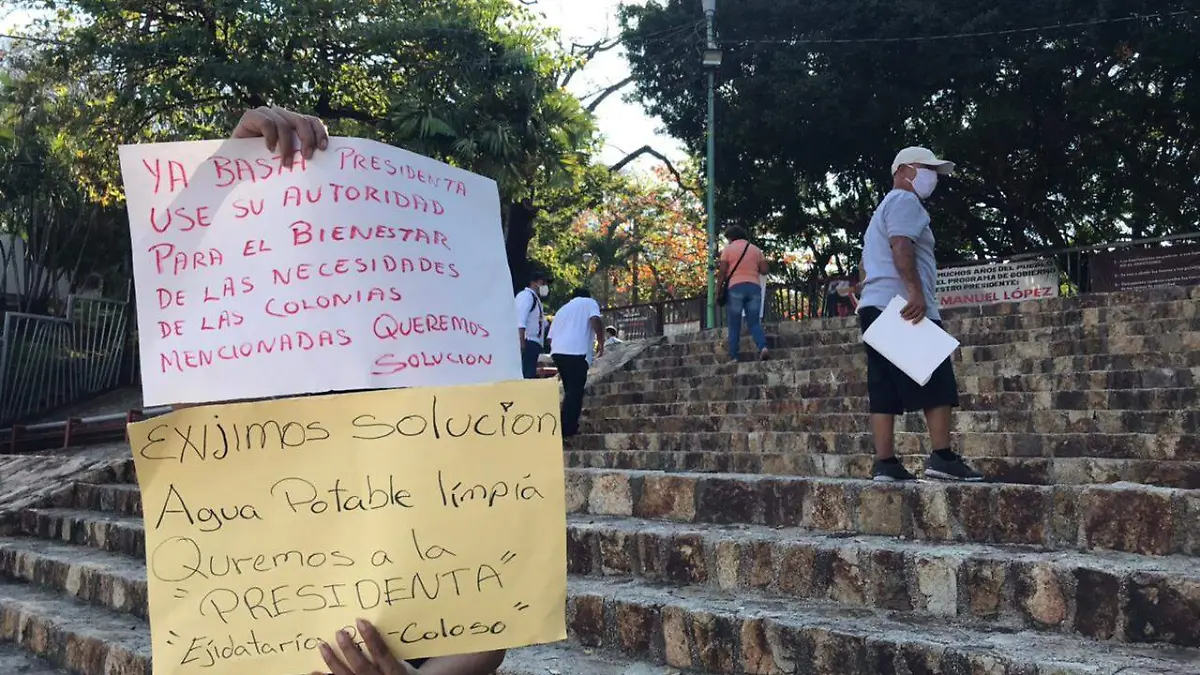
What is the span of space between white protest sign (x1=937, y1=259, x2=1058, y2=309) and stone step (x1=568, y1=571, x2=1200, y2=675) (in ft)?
35.8

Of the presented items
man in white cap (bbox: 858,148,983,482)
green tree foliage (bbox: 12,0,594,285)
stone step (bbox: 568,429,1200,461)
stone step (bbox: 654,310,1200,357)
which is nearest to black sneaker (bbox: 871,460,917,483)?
man in white cap (bbox: 858,148,983,482)

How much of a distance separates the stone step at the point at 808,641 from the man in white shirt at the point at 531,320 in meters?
4.46

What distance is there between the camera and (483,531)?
1.46 metres

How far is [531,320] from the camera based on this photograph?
25.4 feet

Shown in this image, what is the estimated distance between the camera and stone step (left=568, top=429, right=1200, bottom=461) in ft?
13.6

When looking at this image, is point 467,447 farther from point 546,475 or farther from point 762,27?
point 762,27

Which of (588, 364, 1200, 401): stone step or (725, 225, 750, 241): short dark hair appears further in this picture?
(725, 225, 750, 241): short dark hair

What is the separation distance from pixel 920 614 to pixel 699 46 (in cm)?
1707

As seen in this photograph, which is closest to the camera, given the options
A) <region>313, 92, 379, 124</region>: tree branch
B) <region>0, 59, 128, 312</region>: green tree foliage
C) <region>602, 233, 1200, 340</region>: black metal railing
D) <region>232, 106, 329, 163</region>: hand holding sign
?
<region>232, 106, 329, 163</region>: hand holding sign

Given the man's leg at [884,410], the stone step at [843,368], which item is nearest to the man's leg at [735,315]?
the stone step at [843,368]

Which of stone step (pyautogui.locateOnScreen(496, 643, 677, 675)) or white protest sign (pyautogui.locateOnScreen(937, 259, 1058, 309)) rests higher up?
white protest sign (pyautogui.locateOnScreen(937, 259, 1058, 309))

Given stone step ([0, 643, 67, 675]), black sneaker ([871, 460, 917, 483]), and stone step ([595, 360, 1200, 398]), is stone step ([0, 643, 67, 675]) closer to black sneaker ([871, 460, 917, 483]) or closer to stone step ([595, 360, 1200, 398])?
black sneaker ([871, 460, 917, 483])

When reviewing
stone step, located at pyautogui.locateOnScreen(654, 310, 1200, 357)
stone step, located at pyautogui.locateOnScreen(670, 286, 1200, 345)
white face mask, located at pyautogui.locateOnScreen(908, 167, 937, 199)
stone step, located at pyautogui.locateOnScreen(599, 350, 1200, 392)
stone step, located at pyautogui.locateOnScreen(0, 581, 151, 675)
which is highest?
white face mask, located at pyautogui.locateOnScreen(908, 167, 937, 199)

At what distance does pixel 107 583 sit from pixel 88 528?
1334mm
